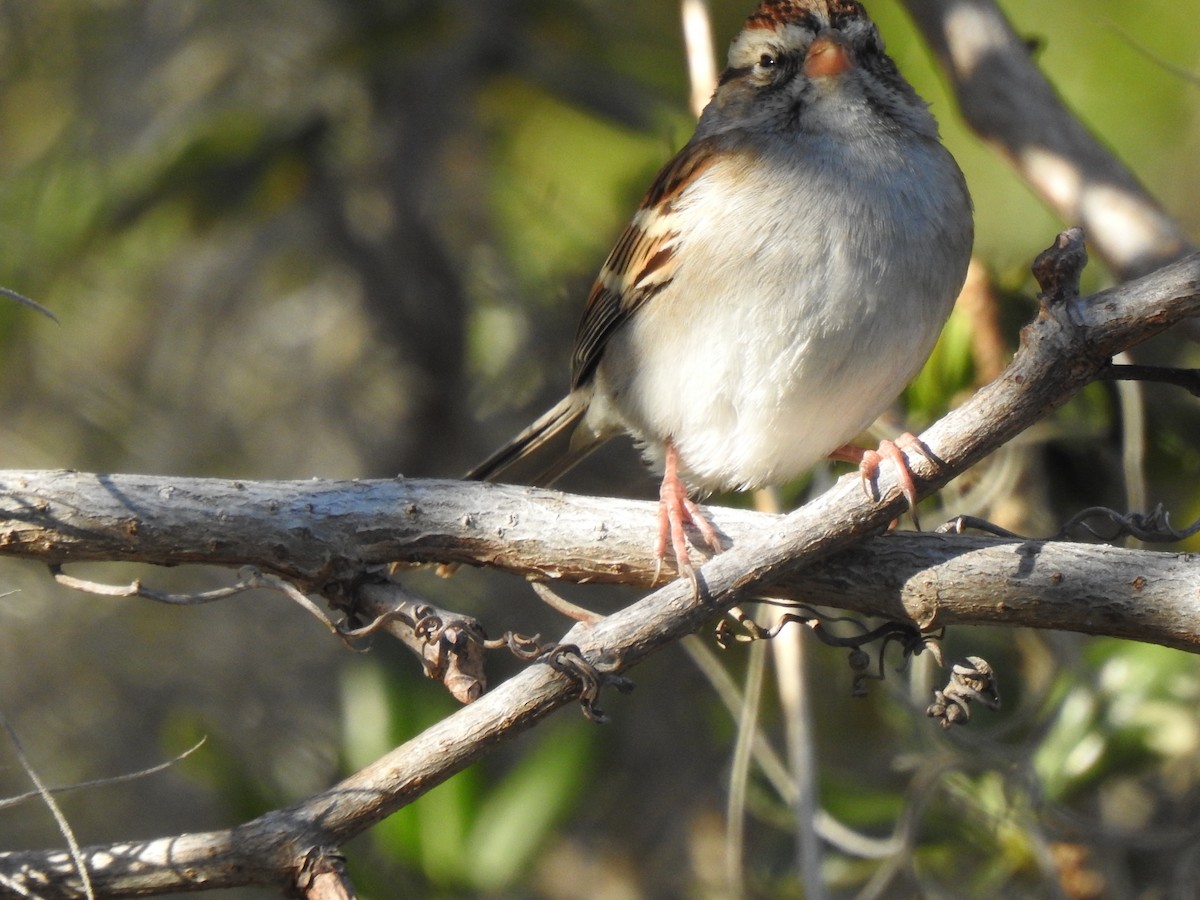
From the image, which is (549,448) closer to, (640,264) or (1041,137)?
(640,264)

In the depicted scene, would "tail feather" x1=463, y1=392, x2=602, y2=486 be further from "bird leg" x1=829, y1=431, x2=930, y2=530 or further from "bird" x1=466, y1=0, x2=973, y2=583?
"bird leg" x1=829, y1=431, x2=930, y2=530

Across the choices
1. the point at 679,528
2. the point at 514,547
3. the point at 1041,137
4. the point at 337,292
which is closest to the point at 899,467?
the point at 679,528

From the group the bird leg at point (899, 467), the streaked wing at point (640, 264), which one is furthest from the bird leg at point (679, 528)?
the streaked wing at point (640, 264)

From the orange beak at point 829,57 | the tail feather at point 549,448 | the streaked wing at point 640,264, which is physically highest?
the orange beak at point 829,57

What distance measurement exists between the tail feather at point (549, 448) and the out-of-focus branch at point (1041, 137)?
891mm

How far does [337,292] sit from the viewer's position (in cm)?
392

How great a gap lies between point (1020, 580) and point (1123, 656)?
1344 millimetres

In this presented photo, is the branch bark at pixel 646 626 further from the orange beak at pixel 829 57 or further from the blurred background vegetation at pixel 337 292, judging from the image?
the blurred background vegetation at pixel 337 292

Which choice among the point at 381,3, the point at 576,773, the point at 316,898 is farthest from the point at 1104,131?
the point at 316,898

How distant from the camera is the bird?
207cm

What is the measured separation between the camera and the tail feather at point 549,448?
8.31 ft

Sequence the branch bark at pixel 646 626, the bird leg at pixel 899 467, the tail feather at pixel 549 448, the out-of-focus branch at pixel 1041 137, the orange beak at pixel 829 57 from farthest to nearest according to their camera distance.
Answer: the tail feather at pixel 549 448
the out-of-focus branch at pixel 1041 137
the orange beak at pixel 829 57
the bird leg at pixel 899 467
the branch bark at pixel 646 626

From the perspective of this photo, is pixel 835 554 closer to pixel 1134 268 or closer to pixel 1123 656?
pixel 1134 268

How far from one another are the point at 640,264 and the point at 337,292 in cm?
170
